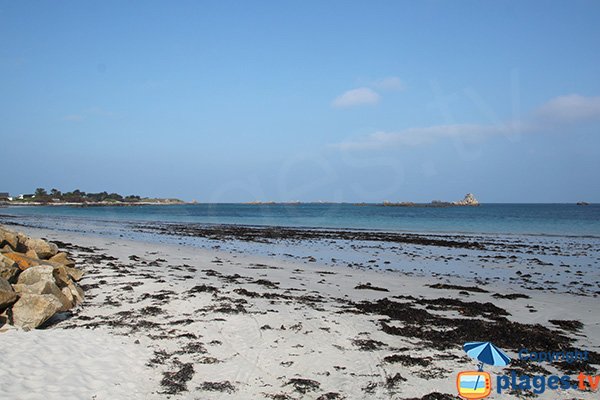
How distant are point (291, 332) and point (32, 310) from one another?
192 inches

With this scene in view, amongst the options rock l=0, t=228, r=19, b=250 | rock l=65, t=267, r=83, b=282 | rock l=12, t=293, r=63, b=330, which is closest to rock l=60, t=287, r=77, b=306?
rock l=12, t=293, r=63, b=330

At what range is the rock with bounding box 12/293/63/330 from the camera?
7570mm

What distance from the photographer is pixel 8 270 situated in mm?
8383

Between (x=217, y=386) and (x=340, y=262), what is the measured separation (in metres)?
14.6

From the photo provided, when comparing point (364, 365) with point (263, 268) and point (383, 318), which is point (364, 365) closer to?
point (383, 318)

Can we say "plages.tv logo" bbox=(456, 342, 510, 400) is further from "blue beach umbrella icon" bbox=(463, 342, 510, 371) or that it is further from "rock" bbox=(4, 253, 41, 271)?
"rock" bbox=(4, 253, 41, 271)

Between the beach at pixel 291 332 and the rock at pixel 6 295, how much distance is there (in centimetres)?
65

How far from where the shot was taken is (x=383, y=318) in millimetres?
9641

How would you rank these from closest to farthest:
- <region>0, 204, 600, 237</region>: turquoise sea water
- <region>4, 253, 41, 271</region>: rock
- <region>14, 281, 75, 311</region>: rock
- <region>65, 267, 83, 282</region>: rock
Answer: <region>14, 281, 75, 311</region>: rock, <region>4, 253, 41, 271</region>: rock, <region>65, 267, 83, 282</region>: rock, <region>0, 204, 600, 237</region>: turquoise sea water

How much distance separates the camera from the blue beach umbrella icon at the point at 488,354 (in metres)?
4.06

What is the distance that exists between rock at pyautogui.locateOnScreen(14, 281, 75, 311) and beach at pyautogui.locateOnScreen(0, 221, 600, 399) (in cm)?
34

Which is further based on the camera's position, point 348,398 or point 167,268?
point 167,268

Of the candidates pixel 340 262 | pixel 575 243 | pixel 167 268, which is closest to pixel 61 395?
pixel 167 268

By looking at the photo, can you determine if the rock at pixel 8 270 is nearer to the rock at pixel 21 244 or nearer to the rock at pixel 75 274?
the rock at pixel 75 274
